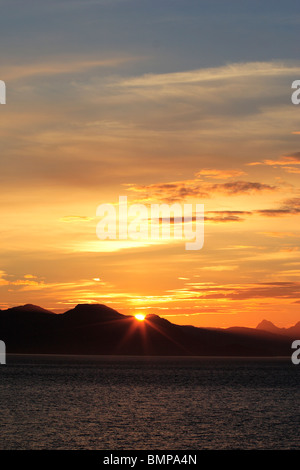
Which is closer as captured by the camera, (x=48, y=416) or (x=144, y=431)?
(x=144, y=431)

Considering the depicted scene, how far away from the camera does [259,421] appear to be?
87.8 meters

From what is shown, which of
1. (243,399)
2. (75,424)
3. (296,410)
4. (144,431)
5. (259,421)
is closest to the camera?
(144,431)

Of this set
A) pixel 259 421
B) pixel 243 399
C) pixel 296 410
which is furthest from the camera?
pixel 243 399

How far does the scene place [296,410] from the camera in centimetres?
10462

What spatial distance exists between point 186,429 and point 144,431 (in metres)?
5.80

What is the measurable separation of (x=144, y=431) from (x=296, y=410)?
125ft
